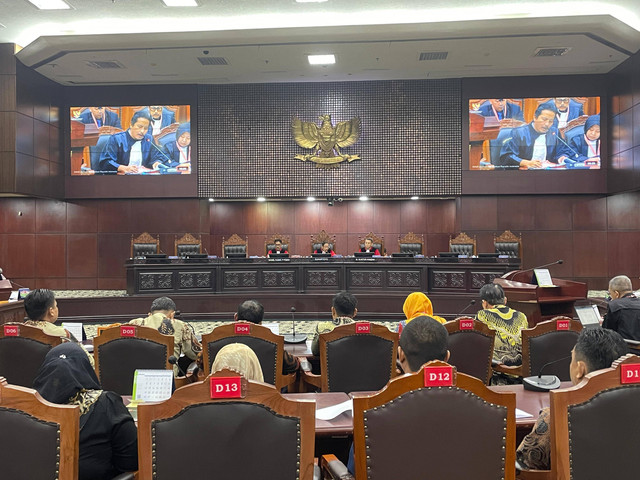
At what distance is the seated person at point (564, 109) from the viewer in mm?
11062

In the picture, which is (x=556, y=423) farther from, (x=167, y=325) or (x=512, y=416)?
(x=167, y=325)

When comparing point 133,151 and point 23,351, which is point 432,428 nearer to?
point 23,351

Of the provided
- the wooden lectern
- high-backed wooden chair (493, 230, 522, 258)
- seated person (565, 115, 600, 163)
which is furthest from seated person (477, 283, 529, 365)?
seated person (565, 115, 600, 163)

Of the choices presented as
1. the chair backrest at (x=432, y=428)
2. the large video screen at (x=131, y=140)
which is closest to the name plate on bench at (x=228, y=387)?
the chair backrest at (x=432, y=428)

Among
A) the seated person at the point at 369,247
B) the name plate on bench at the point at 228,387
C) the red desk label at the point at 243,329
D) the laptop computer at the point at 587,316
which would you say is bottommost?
the laptop computer at the point at 587,316

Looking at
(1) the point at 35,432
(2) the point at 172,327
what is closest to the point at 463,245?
(2) the point at 172,327

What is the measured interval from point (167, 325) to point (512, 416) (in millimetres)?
2540

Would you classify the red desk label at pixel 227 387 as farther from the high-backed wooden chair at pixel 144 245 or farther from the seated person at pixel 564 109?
the seated person at pixel 564 109

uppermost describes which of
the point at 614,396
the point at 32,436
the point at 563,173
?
the point at 563,173

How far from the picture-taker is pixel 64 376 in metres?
1.72

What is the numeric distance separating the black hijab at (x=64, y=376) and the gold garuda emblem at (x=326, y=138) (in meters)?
10.1

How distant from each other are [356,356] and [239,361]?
131cm

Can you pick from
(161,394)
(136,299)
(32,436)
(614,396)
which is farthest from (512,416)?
(136,299)

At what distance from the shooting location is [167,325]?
337 cm
